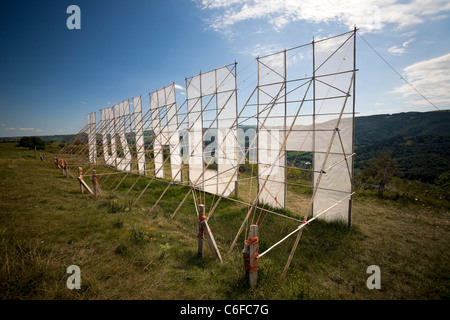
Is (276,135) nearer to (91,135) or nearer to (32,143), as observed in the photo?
(91,135)

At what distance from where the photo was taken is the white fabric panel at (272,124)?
7.79m

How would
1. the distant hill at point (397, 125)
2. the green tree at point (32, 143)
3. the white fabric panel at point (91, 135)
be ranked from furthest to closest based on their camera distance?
the green tree at point (32, 143) → the distant hill at point (397, 125) → the white fabric panel at point (91, 135)

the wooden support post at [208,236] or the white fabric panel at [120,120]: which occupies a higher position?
the white fabric panel at [120,120]

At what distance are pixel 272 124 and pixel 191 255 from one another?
601 centimetres

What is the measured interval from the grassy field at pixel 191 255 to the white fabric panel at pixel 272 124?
1.44 meters

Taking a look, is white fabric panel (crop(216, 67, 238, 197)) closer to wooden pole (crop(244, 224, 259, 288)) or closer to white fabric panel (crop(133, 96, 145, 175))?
wooden pole (crop(244, 224, 259, 288))

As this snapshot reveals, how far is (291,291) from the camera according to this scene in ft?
10.4

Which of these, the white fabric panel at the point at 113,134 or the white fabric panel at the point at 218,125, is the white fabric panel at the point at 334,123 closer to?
the white fabric panel at the point at 218,125

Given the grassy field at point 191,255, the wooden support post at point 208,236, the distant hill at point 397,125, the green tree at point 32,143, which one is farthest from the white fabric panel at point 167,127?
the distant hill at point 397,125

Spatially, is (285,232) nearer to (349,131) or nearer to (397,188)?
(349,131)

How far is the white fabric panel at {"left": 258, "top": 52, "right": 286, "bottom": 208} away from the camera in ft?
25.5
